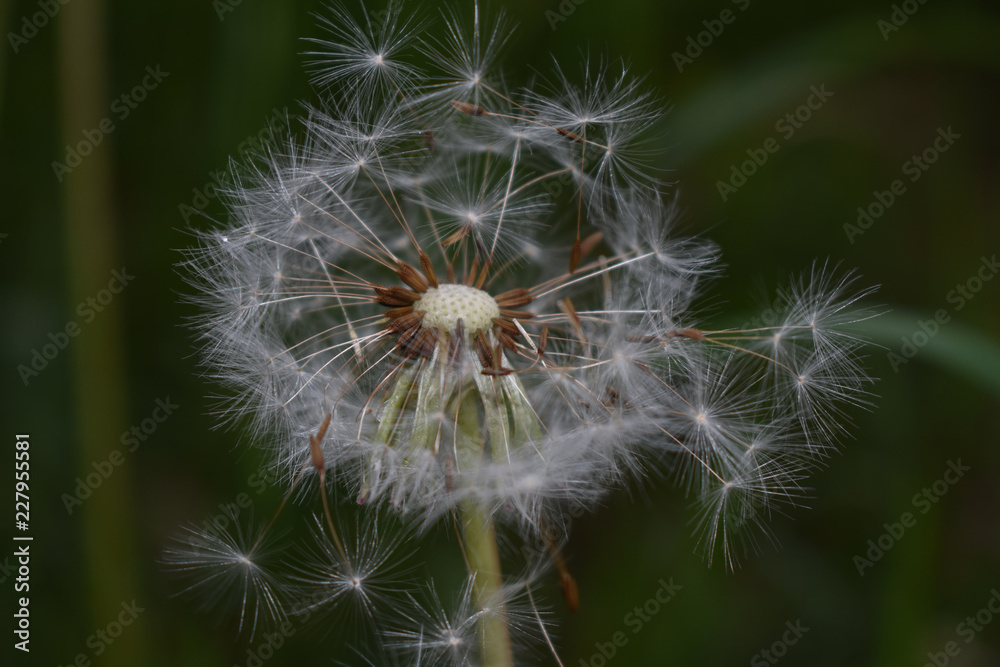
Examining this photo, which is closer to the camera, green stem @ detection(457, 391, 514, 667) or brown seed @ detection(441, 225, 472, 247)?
green stem @ detection(457, 391, 514, 667)

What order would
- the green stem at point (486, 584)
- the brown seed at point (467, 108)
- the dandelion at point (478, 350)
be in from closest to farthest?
1. the green stem at point (486, 584)
2. the dandelion at point (478, 350)
3. the brown seed at point (467, 108)

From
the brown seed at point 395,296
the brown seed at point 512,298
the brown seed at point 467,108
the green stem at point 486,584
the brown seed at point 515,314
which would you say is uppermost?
the brown seed at point 467,108

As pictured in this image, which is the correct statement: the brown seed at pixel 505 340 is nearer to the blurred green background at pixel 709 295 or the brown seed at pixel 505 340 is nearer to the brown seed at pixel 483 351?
the brown seed at pixel 483 351

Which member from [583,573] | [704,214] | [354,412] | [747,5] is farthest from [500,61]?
[583,573]

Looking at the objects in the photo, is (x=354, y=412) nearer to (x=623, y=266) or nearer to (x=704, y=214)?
(x=623, y=266)

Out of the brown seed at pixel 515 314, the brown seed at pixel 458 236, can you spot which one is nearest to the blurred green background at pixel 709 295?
the brown seed at pixel 515 314

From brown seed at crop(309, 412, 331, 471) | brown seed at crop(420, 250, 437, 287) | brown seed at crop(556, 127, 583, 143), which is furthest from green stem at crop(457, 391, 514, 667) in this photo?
brown seed at crop(556, 127, 583, 143)

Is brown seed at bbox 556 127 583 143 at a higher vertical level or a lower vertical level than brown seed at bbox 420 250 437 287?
higher

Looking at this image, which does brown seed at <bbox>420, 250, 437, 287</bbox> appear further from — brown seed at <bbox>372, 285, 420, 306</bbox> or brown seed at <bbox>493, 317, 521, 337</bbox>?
brown seed at <bbox>493, 317, 521, 337</bbox>
